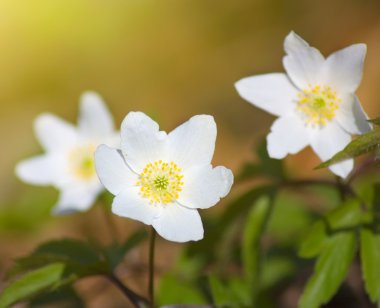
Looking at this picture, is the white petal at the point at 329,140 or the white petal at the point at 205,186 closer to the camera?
the white petal at the point at 205,186

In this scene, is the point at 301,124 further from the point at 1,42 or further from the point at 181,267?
the point at 1,42

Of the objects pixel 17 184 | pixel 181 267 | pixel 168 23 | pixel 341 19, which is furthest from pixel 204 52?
pixel 181 267

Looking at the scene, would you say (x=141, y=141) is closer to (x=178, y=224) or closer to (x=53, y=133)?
(x=178, y=224)

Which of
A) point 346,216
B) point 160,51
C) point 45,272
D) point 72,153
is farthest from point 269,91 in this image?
point 160,51

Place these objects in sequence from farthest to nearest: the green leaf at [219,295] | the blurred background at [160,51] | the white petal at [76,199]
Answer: the blurred background at [160,51]
the white petal at [76,199]
the green leaf at [219,295]

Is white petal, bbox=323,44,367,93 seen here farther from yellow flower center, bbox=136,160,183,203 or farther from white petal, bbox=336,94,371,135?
yellow flower center, bbox=136,160,183,203

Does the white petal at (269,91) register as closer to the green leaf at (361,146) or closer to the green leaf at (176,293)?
the green leaf at (361,146)

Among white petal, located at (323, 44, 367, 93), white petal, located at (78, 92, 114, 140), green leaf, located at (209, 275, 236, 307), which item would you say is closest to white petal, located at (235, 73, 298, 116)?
white petal, located at (323, 44, 367, 93)

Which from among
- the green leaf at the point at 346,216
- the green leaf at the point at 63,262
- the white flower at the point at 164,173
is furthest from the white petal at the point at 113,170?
the green leaf at the point at 346,216
